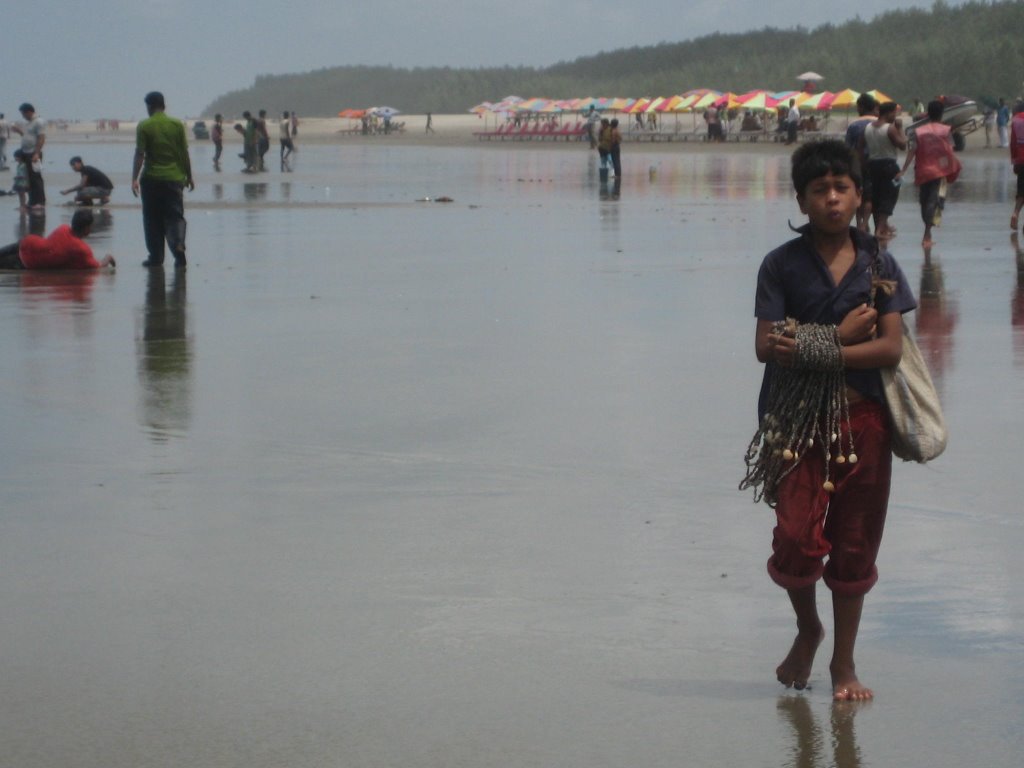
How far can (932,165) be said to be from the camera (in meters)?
18.5

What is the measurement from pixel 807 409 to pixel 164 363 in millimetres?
6400

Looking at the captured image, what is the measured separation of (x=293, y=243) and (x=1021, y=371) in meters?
11.2

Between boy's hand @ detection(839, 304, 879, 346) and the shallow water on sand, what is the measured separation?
94 cm

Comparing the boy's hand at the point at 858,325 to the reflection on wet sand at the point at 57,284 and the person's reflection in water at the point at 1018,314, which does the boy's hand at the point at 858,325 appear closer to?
the person's reflection in water at the point at 1018,314

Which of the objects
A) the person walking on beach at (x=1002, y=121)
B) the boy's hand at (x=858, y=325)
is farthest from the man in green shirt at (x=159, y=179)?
the person walking on beach at (x=1002, y=121)

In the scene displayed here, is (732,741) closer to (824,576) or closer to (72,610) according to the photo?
(824,576)

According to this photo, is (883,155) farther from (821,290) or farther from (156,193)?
(821,290)

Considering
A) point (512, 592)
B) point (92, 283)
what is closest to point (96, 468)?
point (512, 592)

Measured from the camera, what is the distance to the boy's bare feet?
453cm

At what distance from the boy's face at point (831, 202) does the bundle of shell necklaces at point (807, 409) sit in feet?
0.87

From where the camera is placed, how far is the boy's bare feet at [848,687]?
453cm

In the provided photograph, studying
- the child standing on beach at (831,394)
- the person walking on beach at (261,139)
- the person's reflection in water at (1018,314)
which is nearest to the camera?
the child standing on beach at (831,394)

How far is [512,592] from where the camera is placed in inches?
218

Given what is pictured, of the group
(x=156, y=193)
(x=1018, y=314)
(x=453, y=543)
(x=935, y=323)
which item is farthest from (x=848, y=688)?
(x=156, y=193)
